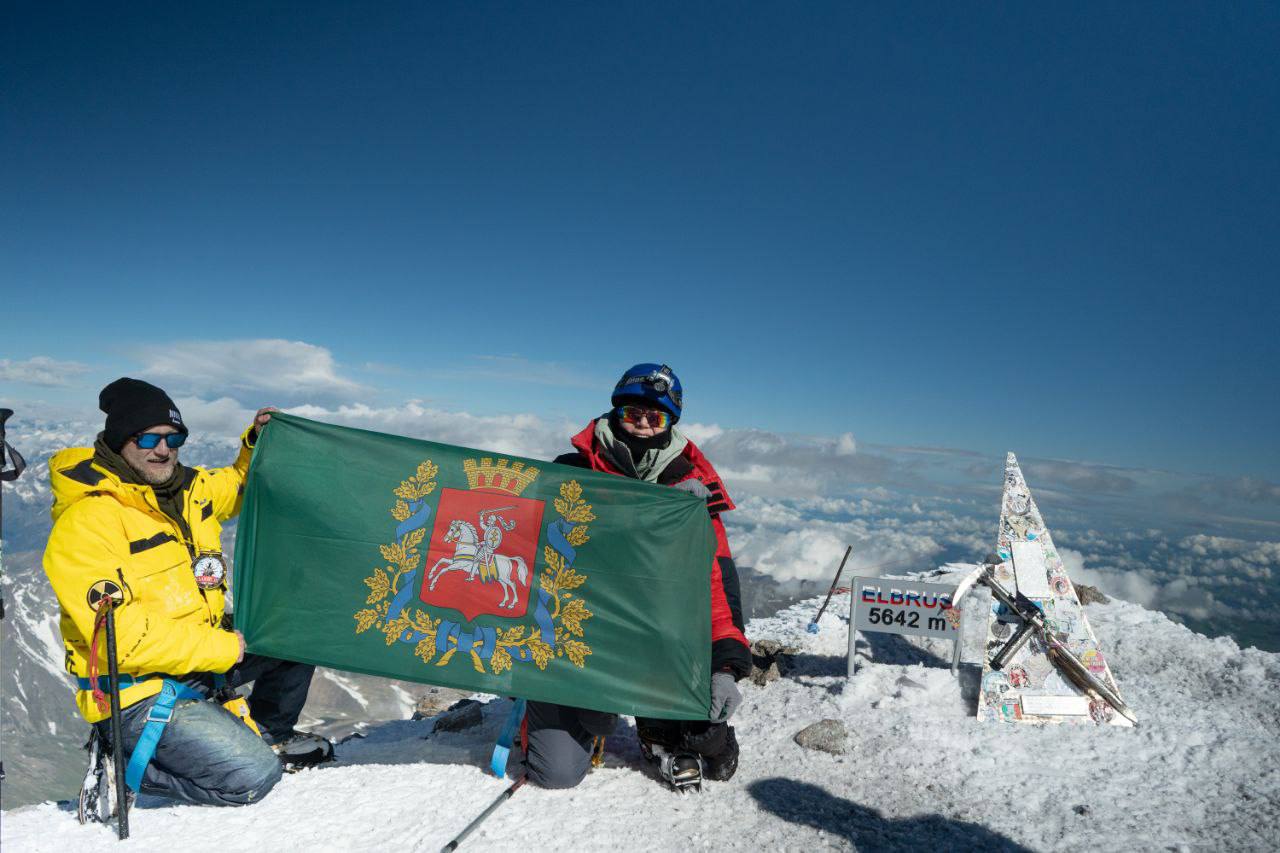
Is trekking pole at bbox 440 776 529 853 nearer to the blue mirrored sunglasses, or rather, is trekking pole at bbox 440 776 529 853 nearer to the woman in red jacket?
the woman in red jacket

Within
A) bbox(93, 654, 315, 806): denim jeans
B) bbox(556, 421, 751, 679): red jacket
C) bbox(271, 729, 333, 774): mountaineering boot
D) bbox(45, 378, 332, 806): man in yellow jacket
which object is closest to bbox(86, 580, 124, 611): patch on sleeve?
bbox(45, 378, 332, 806): man in yellow jacket

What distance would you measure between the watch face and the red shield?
5.73 feet

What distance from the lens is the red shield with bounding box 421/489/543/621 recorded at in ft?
21.1

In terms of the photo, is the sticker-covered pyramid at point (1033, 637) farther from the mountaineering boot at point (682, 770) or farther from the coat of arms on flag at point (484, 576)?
the coat of arms on flag at point (484, 576)

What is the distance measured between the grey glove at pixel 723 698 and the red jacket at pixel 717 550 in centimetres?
12

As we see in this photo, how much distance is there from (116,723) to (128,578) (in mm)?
1091

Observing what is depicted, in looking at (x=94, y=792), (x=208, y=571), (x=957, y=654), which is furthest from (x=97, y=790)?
(x=957, y=654)

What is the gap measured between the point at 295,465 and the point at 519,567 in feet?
8.37

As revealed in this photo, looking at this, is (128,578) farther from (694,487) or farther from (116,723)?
(694,487)

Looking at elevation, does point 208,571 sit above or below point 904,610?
above

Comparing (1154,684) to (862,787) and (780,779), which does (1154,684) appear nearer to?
(862,787)

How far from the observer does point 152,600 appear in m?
5.51

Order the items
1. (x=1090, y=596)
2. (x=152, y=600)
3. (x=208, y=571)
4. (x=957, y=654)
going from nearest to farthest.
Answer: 1. (x=152, y=600)
2. (x=208, y=571)
3. (x=957, y=654)
4. (x=1090, y=596)

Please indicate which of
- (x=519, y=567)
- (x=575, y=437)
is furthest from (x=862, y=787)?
(x=575, y=437)
